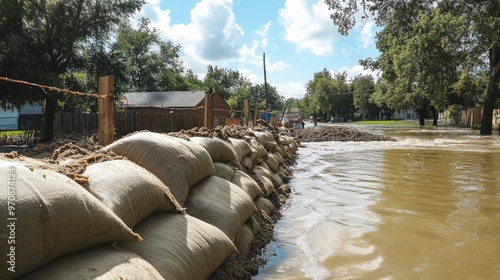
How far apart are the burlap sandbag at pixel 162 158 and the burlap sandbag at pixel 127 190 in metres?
0.31

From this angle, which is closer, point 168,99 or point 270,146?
point 270,146

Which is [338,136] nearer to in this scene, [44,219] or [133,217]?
[133,217]

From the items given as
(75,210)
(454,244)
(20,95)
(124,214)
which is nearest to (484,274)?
(454,244)

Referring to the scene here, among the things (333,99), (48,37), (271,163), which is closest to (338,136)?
(48,37)

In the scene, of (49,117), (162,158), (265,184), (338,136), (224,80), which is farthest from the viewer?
(224,80)

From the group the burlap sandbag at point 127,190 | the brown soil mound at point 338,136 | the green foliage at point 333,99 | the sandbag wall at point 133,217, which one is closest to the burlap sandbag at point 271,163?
the sandbag wall at point 133,217

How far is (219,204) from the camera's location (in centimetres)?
288

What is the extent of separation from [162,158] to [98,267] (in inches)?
48.3

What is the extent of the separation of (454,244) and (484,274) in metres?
0.67

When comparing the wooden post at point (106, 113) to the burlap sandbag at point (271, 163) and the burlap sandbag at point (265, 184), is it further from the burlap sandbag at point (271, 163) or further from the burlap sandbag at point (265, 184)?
the burlap sandbag at point (271, 163)

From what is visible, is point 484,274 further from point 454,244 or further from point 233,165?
point 233,165

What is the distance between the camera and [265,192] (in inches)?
195

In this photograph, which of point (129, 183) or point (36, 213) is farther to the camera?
point (129, 183)

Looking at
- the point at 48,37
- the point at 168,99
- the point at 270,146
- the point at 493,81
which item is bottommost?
the point at 270,146
